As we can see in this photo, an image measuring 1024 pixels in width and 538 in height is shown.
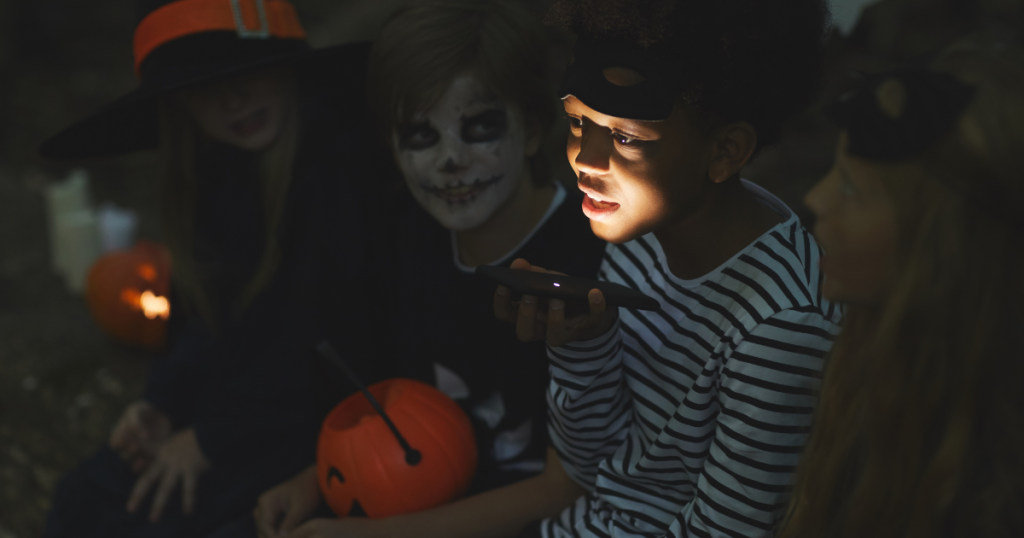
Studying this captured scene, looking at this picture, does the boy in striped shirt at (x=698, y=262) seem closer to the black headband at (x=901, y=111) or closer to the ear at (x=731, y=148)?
the ear at (x=731, y=148)

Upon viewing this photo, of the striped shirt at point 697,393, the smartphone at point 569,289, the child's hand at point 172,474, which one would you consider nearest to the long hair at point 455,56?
the striped shirt at point 697,393

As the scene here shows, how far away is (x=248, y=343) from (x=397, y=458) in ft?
2.30

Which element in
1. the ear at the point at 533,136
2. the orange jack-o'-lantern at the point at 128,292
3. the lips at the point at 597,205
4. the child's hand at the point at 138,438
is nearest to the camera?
the lips at the point at 597,205

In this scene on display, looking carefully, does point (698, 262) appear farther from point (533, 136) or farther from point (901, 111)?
point (533, 136)

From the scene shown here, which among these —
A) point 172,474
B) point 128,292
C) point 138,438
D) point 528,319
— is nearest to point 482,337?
point 528,319

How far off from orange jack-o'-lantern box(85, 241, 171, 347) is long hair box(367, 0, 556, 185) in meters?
1.40

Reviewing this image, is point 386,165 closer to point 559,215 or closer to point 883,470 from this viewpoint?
point 559,215

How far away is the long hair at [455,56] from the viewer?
133cm

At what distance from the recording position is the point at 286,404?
1.74 meters

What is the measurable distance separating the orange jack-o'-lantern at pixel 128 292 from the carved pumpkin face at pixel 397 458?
1261 mm

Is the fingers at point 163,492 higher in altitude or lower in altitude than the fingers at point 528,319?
lower

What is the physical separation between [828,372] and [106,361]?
8.21 ft

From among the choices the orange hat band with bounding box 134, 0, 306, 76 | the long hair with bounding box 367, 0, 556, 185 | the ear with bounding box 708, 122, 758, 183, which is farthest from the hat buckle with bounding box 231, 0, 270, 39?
the ear with bounding box 708, 122, 758, 183

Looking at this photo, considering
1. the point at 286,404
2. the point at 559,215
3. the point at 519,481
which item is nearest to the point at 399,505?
the point at 519,481
